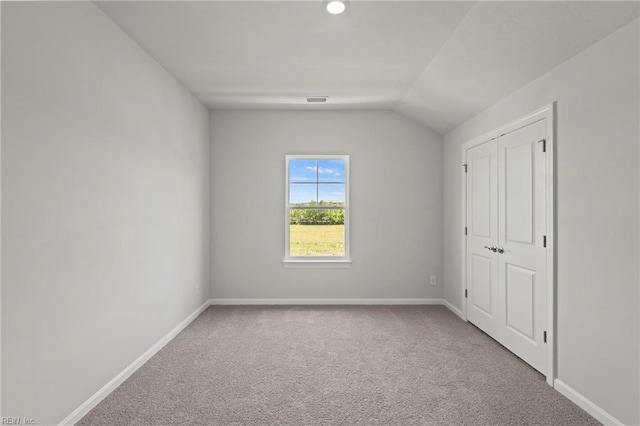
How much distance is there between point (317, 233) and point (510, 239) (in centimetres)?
249

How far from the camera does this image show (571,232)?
7.94ft

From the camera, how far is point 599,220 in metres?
2.18

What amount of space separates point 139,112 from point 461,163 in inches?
139

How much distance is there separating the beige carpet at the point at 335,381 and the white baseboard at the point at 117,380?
0.13ft

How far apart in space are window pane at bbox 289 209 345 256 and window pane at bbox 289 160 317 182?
453 mm

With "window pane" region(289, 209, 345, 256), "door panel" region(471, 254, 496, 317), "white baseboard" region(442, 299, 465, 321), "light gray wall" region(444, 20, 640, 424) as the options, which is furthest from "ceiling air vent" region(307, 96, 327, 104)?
"white baseboard" region(442, 299, 465, 321)

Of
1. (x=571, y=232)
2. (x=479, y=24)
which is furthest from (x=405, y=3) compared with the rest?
(x=571, y=232)

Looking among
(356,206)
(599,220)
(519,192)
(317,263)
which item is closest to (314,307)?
(317,263)

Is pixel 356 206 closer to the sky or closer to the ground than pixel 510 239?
closer to the sky

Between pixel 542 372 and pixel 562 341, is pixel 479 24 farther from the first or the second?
pixel 542 372

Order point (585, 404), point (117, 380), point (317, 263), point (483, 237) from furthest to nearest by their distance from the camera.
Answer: point (317, 263)
point (483, 237)
point (117, 380)
point (585, 404)

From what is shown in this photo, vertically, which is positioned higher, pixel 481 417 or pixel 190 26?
pixel 190 26

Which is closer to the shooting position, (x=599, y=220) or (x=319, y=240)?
(x=599, y=220)

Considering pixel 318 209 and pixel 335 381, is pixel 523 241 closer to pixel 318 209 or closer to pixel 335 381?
pixel 335 381
